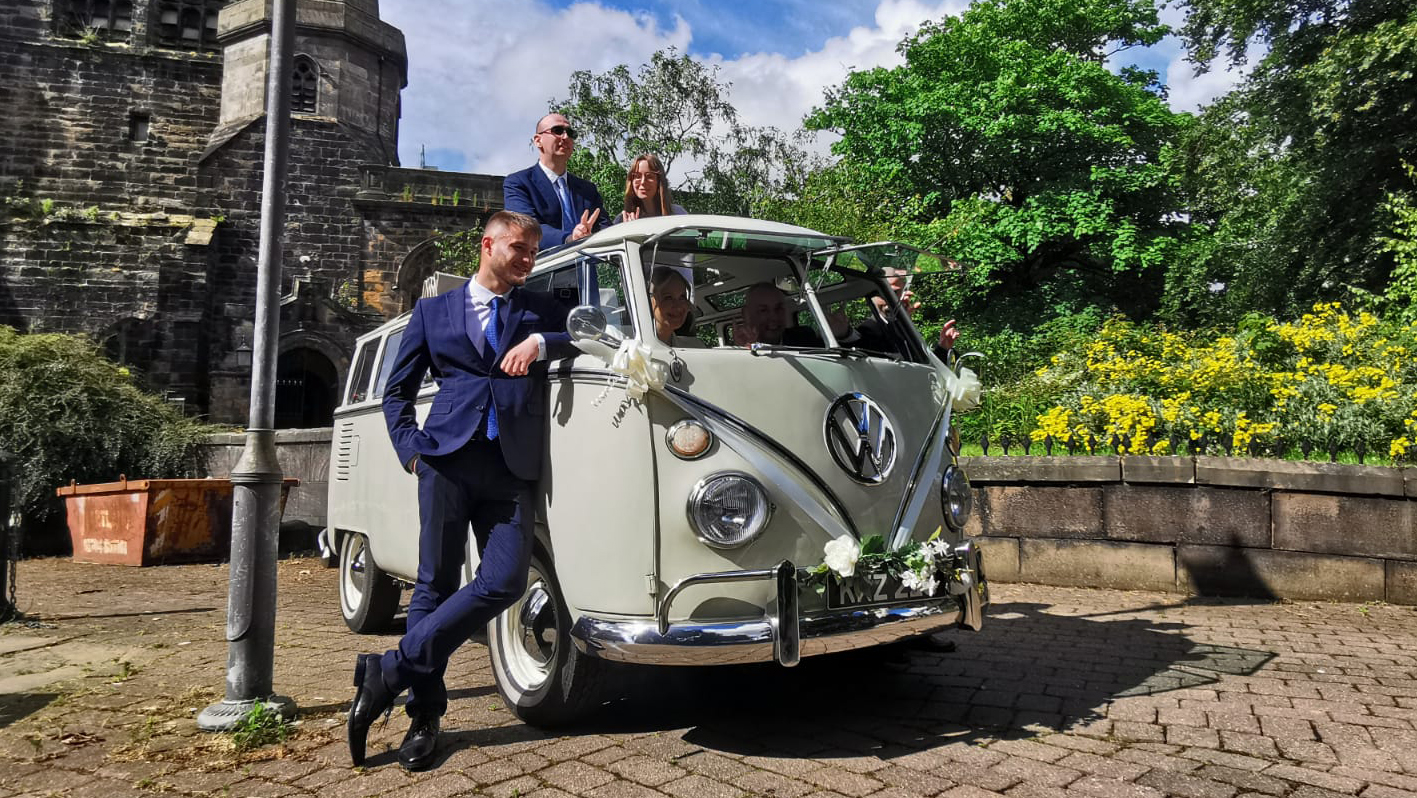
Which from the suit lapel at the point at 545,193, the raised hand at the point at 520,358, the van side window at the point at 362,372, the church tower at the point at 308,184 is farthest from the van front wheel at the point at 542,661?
the church tower at the point at 308,184

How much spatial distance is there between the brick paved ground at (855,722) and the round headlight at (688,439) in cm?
117

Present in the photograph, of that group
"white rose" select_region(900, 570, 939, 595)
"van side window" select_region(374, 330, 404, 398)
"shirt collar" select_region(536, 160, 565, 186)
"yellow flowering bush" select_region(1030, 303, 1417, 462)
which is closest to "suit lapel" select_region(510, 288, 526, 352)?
"shirt collar" select_region(536, 160, 565, 186)

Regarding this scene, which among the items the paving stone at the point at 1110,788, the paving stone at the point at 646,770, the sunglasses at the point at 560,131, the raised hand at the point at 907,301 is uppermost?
the sunglasses at the point at 560,131

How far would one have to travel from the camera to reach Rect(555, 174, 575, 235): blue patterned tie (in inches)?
220

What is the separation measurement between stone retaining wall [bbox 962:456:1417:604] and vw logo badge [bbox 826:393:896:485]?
4453mm

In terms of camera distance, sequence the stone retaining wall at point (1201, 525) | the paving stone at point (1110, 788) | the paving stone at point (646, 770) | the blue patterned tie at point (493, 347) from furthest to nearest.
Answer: the stone retaining wall at point (1201, 525)
the blue patterned tie at point (493, 347)
the paving stone at point (646, 770)
the paving stone at point (1110, 788)

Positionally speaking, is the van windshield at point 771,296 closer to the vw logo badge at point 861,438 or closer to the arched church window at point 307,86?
the vw logo badge at point 861,438

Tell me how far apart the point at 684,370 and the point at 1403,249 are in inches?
611

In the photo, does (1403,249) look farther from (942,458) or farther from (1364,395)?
(942,458)

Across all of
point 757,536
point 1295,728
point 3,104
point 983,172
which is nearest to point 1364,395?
point 1295,728

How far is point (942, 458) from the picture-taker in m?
4.51

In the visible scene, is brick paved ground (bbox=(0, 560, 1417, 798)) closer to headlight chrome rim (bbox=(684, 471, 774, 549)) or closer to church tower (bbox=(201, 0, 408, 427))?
headlight chrome rim (bbox=(684, 471, 774, 549))

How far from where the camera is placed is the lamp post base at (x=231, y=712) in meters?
4.16

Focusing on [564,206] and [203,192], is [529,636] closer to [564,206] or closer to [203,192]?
[564,206]
